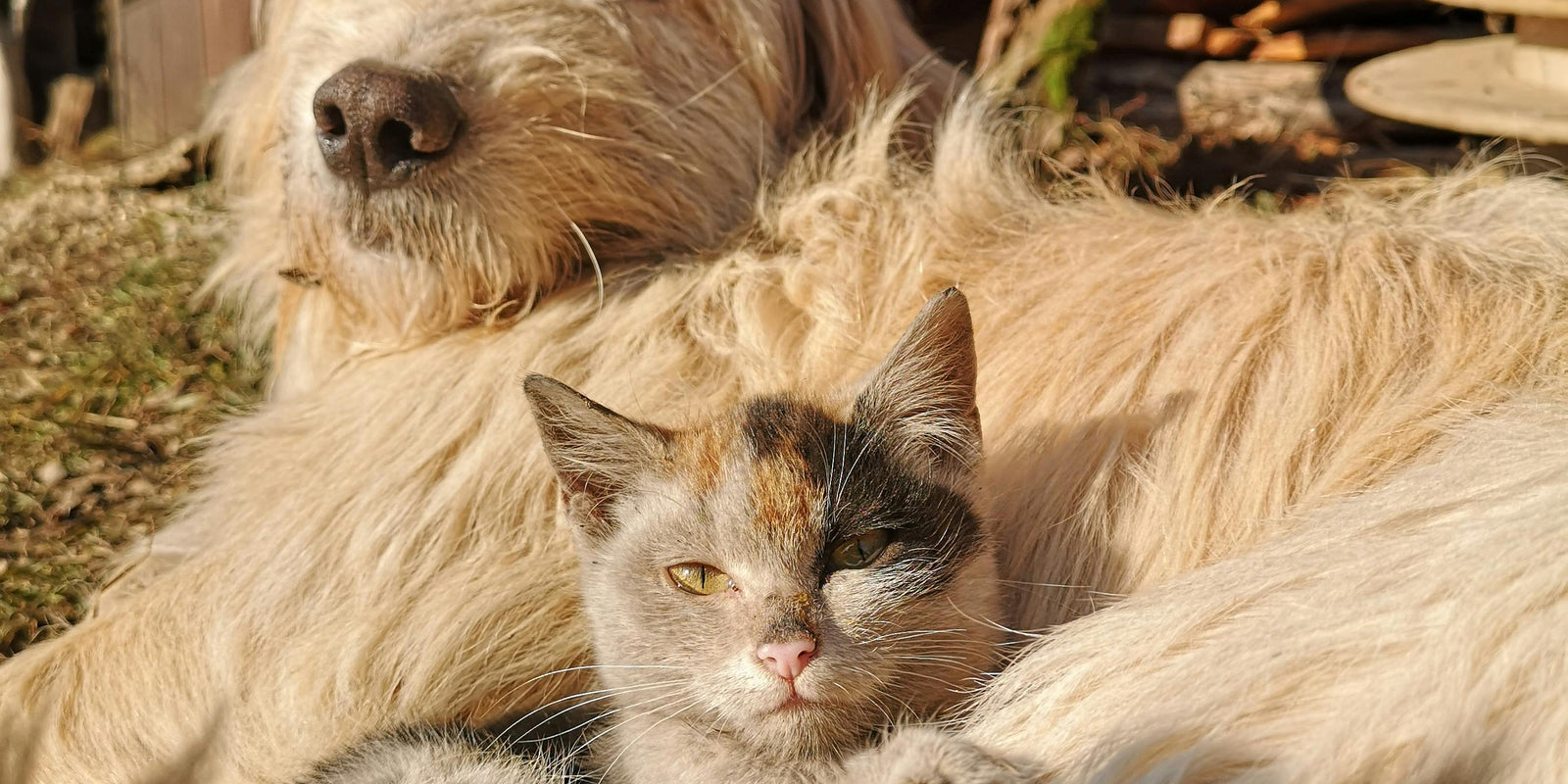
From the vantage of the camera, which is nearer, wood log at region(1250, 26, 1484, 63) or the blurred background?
the blurred background

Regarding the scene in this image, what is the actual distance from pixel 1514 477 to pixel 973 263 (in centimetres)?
103

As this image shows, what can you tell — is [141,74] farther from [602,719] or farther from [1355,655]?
[1355,655]

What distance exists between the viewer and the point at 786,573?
1.75 meters

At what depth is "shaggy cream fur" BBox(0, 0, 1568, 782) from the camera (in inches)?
82.4

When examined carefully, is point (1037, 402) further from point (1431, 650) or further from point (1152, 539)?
point (1431, 650)

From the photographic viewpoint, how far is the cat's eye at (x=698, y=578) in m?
1.84

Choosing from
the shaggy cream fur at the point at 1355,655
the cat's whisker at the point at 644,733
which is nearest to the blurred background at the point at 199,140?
the shaggy cream fur at the point at 1355,655

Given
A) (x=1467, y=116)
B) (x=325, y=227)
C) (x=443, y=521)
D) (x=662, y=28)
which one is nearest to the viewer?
(x=443, y=521)

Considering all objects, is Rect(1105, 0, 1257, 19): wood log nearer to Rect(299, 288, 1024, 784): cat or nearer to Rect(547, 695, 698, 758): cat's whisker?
Rect(299, 288, 1024, 784): cat

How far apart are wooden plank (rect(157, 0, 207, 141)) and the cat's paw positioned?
516cm

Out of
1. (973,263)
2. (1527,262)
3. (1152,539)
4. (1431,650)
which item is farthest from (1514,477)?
(973,263)

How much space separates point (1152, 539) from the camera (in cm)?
207

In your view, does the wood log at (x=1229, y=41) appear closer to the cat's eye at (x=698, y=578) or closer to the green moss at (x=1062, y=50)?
the green moss at (x=1062, y=50)

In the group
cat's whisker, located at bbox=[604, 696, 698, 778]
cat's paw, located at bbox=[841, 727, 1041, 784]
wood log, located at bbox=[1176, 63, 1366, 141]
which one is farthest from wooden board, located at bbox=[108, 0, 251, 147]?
cat's paw, located at bbox=[841, 727, 1041, 784]
